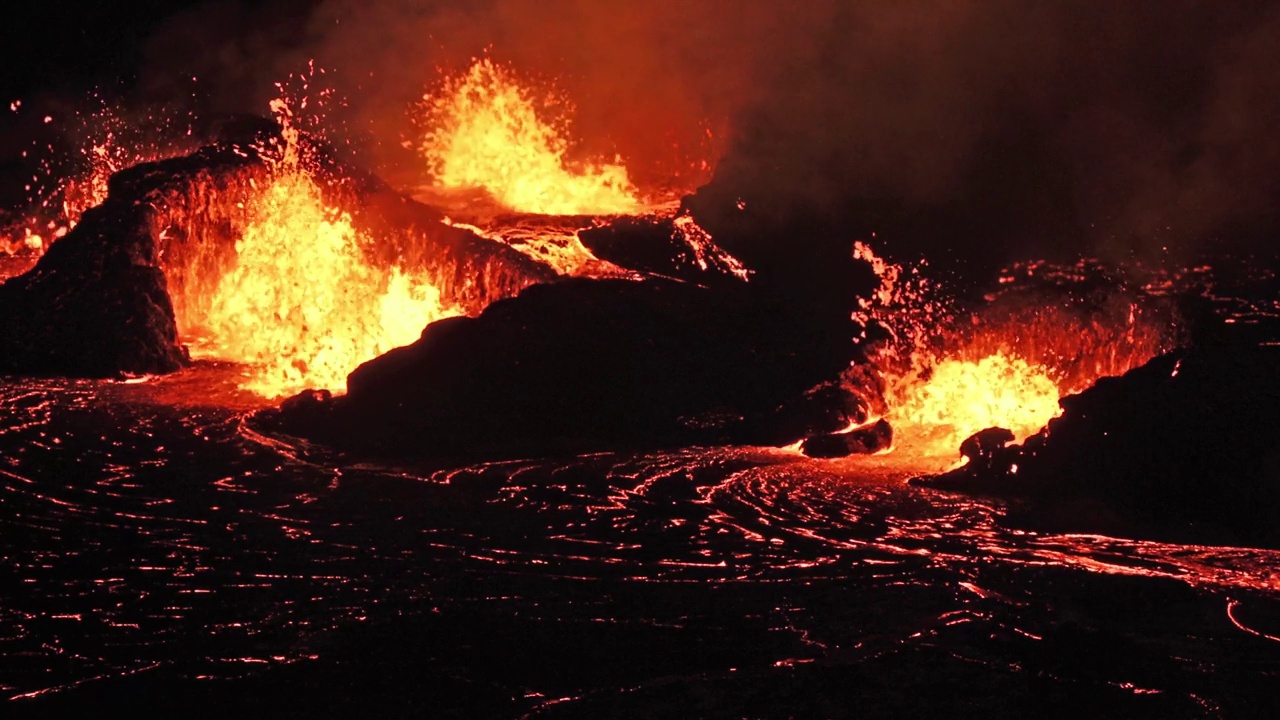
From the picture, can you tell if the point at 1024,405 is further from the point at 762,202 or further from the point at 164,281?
the point at 164,281

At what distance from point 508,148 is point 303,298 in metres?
3.21

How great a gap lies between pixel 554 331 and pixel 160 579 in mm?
4482

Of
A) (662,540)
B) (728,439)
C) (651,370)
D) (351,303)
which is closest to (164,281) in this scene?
(351,303)

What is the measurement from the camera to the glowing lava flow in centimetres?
1205

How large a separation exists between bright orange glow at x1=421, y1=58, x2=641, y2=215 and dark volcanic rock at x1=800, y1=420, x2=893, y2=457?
436cm

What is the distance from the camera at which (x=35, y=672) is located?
5.70m

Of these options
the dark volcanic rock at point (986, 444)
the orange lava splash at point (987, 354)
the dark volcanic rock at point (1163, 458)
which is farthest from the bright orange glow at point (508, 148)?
the dark volcanic rock at point (1163, 458)

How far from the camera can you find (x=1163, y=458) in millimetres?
9109

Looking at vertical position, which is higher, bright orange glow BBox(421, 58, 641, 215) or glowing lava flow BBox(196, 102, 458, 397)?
bright orange glow BBox(421, 58, 641, 215)

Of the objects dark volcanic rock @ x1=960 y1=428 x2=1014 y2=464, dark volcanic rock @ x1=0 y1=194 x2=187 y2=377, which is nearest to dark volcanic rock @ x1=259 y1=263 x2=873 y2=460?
dark volcanic rock @ x1=960 y1=428 x2=1014 y2=464

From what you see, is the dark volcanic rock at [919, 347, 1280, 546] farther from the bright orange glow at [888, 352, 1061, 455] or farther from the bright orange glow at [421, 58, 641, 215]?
the bright orange glow at [421, 58, 641, 215]

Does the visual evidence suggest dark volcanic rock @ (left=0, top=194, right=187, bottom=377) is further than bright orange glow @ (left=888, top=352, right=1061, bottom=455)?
Yes


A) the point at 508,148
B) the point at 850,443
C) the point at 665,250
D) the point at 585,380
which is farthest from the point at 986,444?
the point at 508,148

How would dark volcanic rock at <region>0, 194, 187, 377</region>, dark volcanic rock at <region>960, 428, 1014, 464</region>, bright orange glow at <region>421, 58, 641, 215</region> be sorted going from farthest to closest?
bright orange glow at <region>421, 58, 641, 215</region>
dark volcanic rock at <region>0, 194, 187, 377</region>
dark volcanic rock at <region>960, 428, 1014, 464</region>
